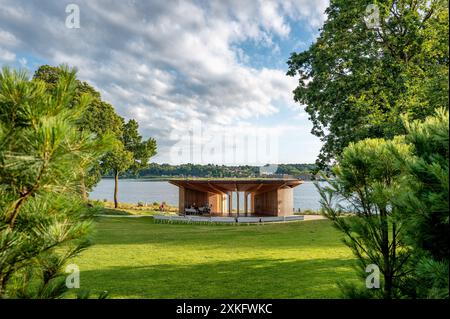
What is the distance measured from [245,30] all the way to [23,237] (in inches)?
276

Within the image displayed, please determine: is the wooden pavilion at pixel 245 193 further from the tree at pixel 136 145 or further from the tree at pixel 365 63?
the tree at pixel 136 145

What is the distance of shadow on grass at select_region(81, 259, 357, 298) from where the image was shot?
6.98 m

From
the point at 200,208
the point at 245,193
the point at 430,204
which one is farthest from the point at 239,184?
the point at 430,204

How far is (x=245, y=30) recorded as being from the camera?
7.61 metres

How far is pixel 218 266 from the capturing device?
31.8ft

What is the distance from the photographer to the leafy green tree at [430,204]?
210cm

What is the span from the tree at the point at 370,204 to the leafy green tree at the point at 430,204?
1.16 meters

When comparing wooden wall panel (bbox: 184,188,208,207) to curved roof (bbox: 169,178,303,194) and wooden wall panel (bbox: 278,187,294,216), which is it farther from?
wooden wall panel (bbox: 278,187,294,216)

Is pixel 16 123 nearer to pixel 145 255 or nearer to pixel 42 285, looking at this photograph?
pixel 42 285

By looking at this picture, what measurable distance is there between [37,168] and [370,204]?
13.1 feet

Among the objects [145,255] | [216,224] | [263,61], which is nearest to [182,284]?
[145,255]

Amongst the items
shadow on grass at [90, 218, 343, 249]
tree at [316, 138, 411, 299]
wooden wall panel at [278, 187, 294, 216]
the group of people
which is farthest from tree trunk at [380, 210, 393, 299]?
the group of people
